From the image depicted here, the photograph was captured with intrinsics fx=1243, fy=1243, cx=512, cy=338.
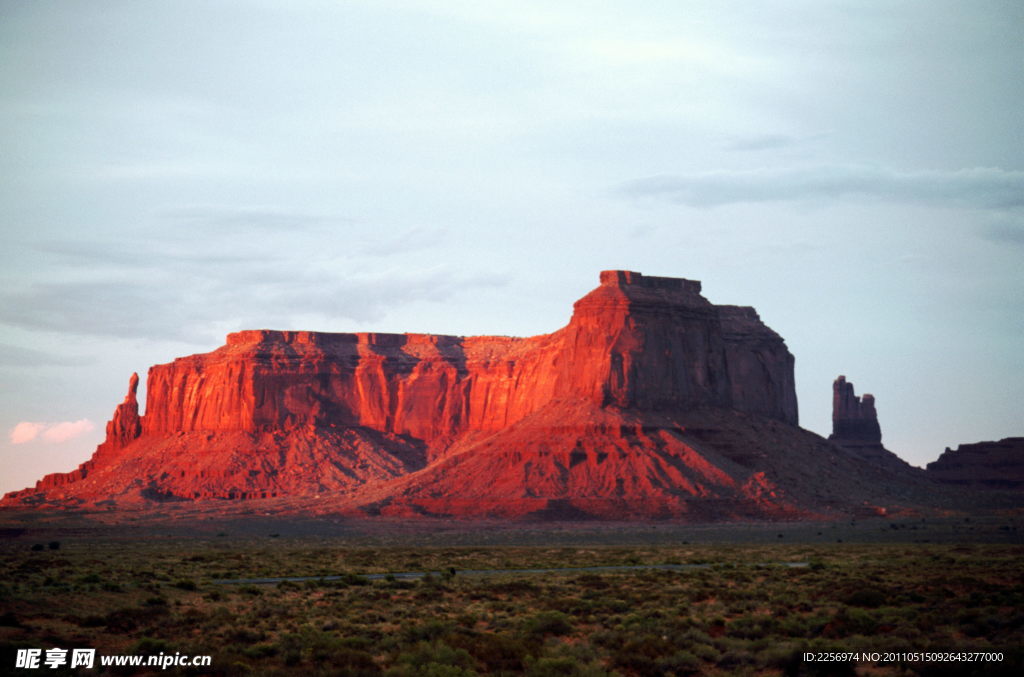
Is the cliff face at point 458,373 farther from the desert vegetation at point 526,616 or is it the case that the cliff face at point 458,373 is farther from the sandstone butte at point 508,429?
the desert vegetation at point 526,616

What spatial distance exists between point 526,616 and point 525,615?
348 mm

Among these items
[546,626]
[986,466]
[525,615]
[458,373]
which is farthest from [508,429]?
[546,626]

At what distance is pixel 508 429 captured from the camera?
134m

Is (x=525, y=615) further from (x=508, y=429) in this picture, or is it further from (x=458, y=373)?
(x=458, y=373)

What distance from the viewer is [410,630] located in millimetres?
32844

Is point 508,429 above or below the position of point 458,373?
below

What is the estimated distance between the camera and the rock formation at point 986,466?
174 meters

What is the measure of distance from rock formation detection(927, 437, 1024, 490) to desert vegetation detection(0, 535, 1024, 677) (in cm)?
12305

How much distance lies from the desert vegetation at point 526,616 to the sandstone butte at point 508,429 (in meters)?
57.9

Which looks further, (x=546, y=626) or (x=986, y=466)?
(x=986, y=466)

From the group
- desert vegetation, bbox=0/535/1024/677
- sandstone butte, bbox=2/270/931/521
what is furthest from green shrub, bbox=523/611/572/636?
sandstone butte, bbox=2/270/931/521

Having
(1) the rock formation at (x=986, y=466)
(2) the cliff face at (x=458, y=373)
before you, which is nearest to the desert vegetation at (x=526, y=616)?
(2) the cliff face at (x=458, y=373)

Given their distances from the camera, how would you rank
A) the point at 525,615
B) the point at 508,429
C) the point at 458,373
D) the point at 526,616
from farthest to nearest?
the point at 458,373 < the point at 508,429 < the point at 525,615 < the point at 526,616

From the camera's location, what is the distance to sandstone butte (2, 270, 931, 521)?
11706 centimetres
